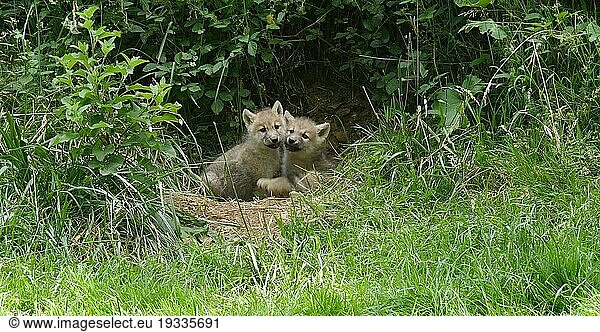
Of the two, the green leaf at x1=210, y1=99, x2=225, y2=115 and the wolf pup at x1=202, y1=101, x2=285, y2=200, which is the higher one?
the green leaf at x1=210, y1=99, x2=225, y2=115

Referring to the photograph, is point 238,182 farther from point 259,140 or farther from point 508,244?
point 508,244

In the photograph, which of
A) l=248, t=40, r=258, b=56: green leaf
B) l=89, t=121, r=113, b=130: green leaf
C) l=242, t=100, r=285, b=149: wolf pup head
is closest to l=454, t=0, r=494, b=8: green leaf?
l=248, t=40, r=258, b=56: green leaf

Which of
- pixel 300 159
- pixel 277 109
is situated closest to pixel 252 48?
pixel 277 109

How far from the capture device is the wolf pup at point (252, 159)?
7.24 meters

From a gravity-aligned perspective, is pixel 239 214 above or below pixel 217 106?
below

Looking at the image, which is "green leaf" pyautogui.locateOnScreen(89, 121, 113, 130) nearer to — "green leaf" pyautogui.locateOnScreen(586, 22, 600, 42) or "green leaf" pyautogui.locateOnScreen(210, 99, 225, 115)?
"green leaf" pyautogui.locateOnScreen(210, 99, 225, 115)

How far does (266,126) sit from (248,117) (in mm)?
201

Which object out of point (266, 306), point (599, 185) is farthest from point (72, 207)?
point (599, 185)

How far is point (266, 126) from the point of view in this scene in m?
7.30

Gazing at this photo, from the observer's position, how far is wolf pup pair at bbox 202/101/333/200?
7246 mm

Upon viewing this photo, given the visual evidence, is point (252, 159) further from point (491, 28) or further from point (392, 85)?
point (491, 28)

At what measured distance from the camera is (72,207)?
17.4 ft

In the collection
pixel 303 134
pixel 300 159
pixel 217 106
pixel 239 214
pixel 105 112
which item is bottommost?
pixel 239 214

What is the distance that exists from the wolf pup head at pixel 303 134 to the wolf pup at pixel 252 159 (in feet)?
0.23
